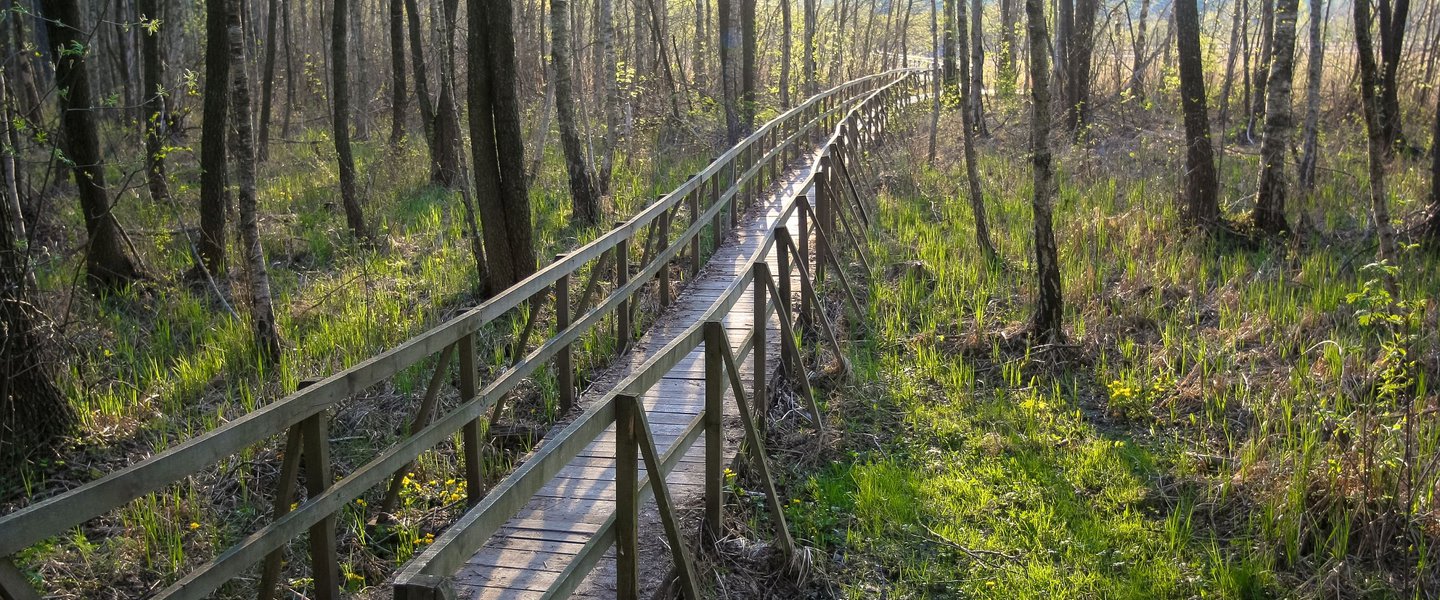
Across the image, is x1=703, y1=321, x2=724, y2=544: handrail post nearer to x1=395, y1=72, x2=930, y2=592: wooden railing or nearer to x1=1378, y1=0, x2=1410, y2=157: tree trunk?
x1=395, y1=72, x2=930, y2=592: wooden railing

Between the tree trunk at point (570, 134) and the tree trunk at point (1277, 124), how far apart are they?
7442mm

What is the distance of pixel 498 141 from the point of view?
8664mm

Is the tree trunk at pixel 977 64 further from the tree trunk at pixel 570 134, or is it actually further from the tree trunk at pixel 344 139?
the tree trunk at pixel 344 139

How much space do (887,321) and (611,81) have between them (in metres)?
7.24

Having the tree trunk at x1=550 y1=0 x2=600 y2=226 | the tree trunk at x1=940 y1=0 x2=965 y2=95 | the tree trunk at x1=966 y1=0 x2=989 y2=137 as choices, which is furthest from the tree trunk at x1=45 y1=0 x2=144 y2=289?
the tree trunk at x1=940 y1=0 x2=965 y2=95

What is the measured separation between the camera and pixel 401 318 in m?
9.02

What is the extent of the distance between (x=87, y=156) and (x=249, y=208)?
2.14 m

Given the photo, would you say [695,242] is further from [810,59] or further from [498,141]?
[810,59]

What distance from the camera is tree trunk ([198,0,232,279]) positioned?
31.4ft

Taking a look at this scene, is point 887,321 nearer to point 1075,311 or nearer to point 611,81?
point 1075,311

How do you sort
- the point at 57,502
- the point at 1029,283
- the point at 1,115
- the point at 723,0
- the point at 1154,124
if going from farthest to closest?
1. the point at 1154,124
2. the point at 723,0
3. the point at 1029,283
4. the point at 1,115
5. the point at 57,502

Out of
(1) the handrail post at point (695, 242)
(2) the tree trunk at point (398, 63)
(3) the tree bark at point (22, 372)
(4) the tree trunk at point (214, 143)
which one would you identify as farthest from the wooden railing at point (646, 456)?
(2) the tree trunk at point (398, 63)

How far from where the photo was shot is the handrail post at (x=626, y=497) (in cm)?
370

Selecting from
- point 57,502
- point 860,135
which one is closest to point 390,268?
point 57,502
